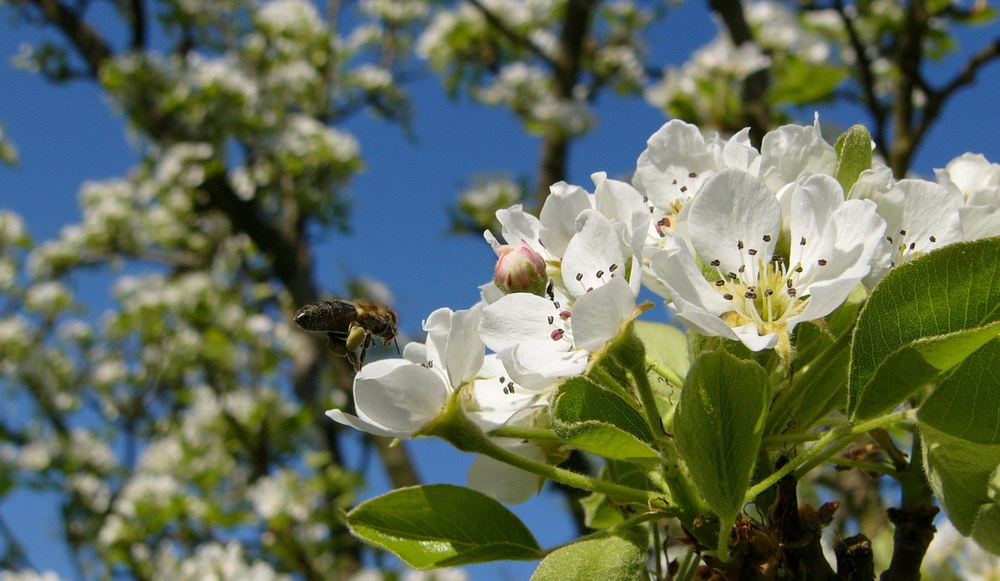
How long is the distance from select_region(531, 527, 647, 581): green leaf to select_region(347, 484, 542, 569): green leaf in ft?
0.35

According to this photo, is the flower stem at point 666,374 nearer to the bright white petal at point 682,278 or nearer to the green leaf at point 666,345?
the green leaf at point 666,345

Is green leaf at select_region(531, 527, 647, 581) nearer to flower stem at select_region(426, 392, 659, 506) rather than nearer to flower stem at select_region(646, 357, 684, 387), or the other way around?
flower stem at select_region(426, 392, 659, 506)

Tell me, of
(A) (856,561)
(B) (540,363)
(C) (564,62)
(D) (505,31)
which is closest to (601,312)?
(B) (540,363)

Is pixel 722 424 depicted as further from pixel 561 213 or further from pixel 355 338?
Result: pixel 355 338

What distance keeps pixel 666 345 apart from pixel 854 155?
334 mm

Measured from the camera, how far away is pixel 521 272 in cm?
87

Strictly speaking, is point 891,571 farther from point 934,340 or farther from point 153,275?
point 153,275

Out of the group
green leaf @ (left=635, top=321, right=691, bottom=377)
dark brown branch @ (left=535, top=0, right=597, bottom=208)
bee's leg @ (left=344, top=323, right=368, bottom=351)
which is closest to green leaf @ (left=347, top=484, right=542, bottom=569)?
green leaf @ (left=635, top=321, right=691, bottom=377)

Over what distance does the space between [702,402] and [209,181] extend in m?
5.26

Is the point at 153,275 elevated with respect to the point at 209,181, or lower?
elevated

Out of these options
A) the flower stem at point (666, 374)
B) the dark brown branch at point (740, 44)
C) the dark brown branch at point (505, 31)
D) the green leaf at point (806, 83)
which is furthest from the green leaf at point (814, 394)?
the dark brown branch at point (505, 31)

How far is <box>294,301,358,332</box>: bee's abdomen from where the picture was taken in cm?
123

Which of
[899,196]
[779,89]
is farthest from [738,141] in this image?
[779,89]

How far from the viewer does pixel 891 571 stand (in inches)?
34.8
